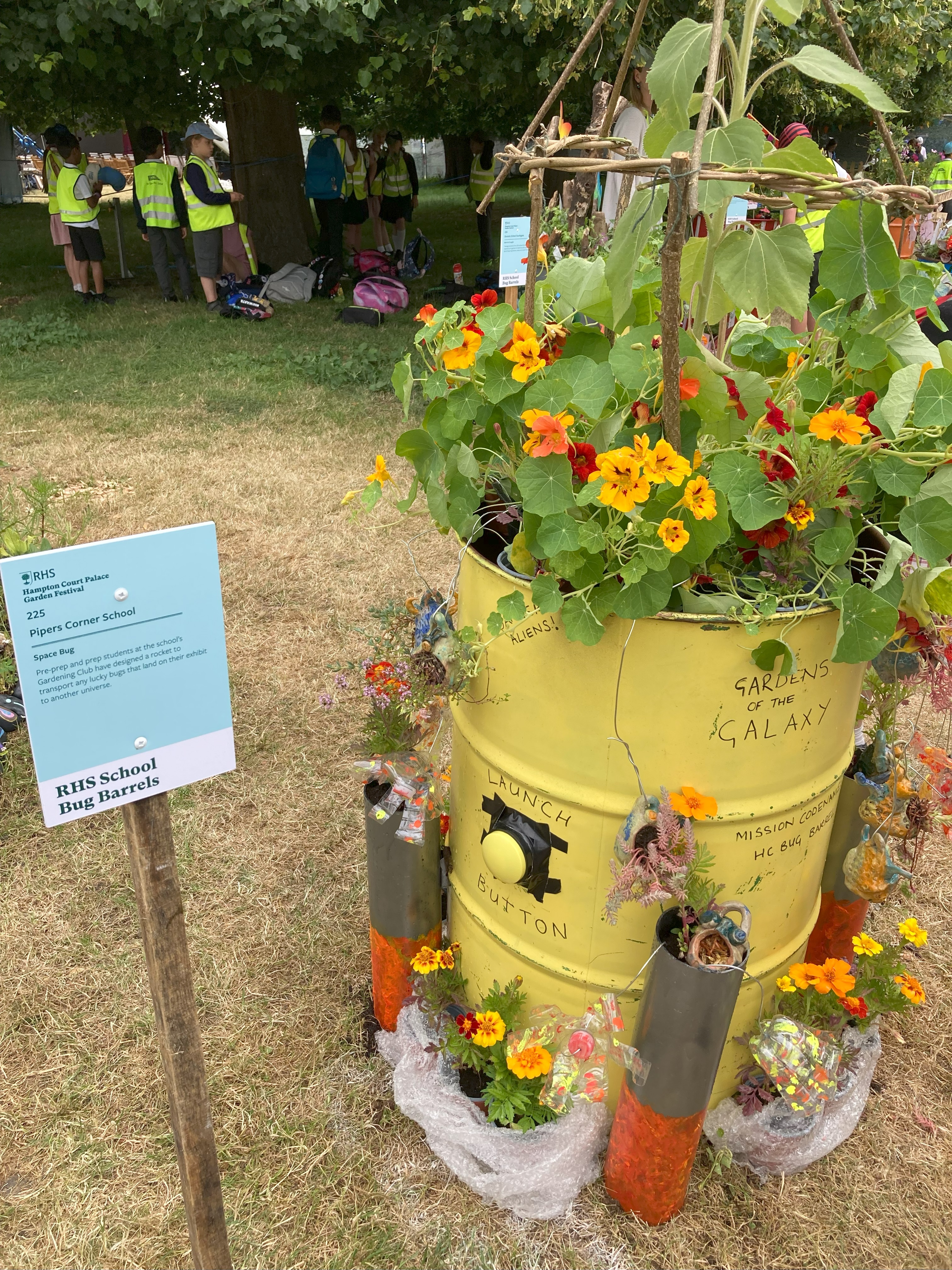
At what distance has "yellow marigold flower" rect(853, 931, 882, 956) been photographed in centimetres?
184

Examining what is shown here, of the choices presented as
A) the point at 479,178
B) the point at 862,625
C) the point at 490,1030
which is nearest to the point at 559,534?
the point at 862,625

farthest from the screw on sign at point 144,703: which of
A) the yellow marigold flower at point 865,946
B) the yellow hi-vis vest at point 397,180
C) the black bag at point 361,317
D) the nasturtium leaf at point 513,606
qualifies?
the yellow hi-vis vest at point 397,180

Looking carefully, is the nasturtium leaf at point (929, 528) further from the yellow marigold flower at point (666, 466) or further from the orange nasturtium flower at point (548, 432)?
the orange nasturtium flower at point (548, 432)

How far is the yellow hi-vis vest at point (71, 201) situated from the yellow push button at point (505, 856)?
804cm

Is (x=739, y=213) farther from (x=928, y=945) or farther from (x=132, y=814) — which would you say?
(x=132, y=814)

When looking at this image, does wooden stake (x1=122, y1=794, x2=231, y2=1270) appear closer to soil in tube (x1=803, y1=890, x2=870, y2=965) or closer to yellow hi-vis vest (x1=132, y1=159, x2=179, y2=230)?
soil in tube (x1=803, y1=890, x2=870, y2=965)

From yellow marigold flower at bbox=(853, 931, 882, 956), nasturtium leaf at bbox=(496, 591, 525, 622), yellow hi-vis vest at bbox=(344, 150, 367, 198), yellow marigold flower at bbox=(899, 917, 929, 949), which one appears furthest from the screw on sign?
yellow hi-vis vest at bbox=(344, 150, 367, 198)

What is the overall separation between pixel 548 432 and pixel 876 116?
0.66 meters

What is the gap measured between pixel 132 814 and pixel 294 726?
188cm

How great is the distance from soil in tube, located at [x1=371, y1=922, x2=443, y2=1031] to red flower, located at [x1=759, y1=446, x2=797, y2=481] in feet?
3.59

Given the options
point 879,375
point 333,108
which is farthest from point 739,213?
point 333,108

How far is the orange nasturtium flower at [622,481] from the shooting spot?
1171mm

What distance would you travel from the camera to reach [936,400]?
1243 mm

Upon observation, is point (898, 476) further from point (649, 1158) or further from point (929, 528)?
point (649, 1158)
